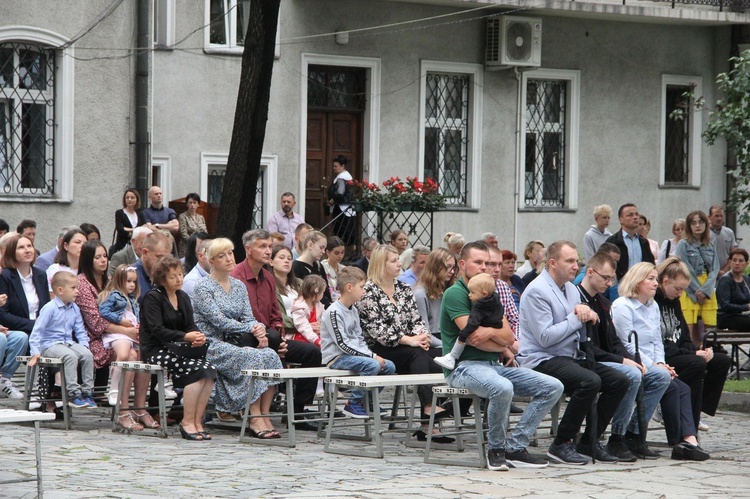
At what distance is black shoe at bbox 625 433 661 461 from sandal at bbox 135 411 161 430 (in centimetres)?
391

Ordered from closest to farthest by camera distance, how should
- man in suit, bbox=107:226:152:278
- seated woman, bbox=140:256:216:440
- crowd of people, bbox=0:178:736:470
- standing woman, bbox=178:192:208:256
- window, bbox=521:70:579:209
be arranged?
crowd of people, bbox=0:178:736:470 < seated woman, bbox=140:256:216:440 < man in suit, bbox=107:226:152:278 < standing woman, bbox=178:192:208:256 < window, bbox=521:70:579:209

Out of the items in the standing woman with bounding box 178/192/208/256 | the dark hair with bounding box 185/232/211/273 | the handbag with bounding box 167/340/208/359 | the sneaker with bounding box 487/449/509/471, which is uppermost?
the standing woman with bounding box 178/192/208/256

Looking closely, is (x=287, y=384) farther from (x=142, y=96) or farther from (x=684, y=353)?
(x=142, y=96)

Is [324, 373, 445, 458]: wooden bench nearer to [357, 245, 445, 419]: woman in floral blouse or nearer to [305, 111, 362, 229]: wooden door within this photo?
[357, 245, 445, 419]: woman in floral blouse

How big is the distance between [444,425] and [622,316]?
217 centimetres

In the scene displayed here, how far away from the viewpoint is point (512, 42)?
24953 millimetres

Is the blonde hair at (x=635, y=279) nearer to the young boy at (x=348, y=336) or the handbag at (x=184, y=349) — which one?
the young boy at (x=348, y=336)

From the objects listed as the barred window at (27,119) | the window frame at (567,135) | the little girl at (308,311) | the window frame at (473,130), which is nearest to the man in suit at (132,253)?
the little girl at (308,311)

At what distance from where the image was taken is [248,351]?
11609 millimetres

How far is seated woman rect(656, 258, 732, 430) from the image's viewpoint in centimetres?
1175

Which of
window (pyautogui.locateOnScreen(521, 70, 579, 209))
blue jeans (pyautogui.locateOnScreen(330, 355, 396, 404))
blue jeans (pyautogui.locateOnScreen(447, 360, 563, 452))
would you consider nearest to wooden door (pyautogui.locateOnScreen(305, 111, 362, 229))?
window (pyautogui.locateOnScreen(521, 70, 579, 209))

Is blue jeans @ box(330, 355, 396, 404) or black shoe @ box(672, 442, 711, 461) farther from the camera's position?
blue jeans @ box(330, 355, 396, 404)

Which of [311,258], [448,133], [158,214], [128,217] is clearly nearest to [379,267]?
[311,258]

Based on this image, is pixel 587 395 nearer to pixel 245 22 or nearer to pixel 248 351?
pixel 248 351
